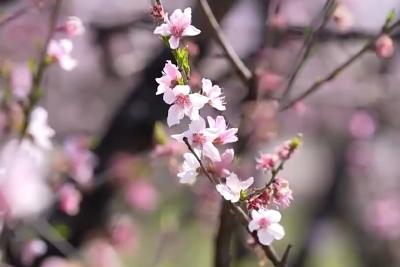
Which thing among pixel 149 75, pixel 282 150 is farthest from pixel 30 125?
pixel 149 75

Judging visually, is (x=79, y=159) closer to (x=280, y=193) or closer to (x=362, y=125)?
(x=280, y=193)

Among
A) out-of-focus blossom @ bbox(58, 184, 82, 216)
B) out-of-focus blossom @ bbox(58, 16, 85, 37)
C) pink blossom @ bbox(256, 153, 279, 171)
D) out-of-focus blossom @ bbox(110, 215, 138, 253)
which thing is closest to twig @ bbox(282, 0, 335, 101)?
pink blossom @ bbox(256, 153, 279, 171)

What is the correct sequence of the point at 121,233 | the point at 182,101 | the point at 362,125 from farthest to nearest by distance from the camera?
the point at 362,125 → the point at 121,233 → the point at 182,101

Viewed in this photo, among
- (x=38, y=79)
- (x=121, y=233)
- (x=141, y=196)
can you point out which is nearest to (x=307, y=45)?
(x=38, y=79)

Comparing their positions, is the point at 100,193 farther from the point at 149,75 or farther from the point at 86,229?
the point at 149,75

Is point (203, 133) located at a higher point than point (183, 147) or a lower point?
higher

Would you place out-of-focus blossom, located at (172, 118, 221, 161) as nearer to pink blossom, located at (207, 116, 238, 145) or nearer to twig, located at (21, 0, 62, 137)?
pink blossom, located at (207, 116, 238, 145)

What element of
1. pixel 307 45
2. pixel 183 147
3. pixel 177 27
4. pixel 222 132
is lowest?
pixel 183 147
